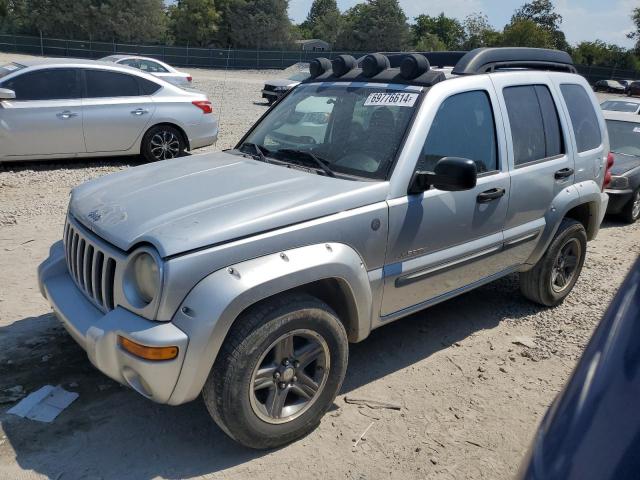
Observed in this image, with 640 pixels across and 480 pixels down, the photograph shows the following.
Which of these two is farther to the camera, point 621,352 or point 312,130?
point 312,130

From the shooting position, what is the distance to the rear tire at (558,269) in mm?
4723

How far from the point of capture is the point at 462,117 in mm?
3768

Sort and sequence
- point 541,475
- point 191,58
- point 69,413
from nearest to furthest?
point 541,475 < point 69,413 < point 191,58

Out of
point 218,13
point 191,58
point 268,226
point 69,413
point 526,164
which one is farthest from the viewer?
point 218,13

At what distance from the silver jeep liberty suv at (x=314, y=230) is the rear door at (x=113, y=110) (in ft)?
17.0

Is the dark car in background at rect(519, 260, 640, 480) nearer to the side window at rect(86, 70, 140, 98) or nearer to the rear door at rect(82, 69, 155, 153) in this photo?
the rear door at rect(82, 69, 155, 153)

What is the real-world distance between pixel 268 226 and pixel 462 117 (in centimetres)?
167

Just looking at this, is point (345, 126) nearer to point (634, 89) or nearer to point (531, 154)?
point (531, 154)

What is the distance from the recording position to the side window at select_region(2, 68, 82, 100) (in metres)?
8.27

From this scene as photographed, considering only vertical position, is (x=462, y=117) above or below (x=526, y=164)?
above

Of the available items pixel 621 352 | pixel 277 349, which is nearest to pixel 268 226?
pixel 277 349

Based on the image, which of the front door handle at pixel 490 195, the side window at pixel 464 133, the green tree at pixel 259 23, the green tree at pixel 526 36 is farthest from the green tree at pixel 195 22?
the front door handle at pixel 490 195

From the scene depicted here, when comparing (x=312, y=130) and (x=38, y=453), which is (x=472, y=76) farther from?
(x=38, y=453)

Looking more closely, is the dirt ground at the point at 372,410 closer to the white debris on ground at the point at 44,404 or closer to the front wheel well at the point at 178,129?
the white debris on ground at the point at 44,404
